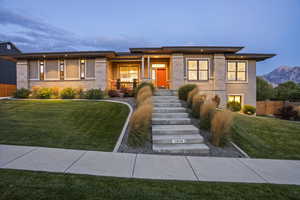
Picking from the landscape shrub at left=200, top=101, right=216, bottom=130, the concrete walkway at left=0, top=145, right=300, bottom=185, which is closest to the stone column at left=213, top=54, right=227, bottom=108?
the landscape shrub at left=200, top=101, right=216, bottom=130

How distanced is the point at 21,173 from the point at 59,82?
517 inches

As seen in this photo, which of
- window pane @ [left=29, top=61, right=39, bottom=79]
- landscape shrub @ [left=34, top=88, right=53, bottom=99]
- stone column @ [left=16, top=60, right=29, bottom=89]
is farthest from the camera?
window pane @ [left=29, top=61, right=39, bottom=79]

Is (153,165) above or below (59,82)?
below

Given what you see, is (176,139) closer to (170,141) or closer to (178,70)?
(170,141)

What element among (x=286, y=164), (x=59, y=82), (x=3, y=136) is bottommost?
(x=286, y=164)

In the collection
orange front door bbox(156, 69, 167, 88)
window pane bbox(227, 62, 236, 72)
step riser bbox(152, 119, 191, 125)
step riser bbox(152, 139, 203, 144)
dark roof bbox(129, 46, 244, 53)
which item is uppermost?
dark roof bbox(129, 46, 244, 53)

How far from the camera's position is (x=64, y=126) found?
6.15m

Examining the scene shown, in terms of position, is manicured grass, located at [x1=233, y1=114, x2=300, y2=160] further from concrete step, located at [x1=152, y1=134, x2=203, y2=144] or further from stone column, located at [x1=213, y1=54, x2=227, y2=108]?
stone column, located at [x1=213, y1=54, x2=227, y2=108]

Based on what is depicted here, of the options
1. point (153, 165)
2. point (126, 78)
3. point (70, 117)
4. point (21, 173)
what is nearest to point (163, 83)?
point (126, 78)

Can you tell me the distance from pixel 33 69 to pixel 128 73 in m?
9.17

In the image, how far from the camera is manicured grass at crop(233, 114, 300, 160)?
4.52 m

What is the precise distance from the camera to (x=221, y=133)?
4.77m

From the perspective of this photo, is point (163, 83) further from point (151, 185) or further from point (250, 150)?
point (151, 185)

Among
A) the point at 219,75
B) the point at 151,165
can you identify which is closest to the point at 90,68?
the point at 219,75
